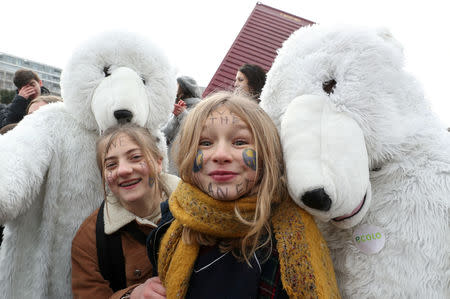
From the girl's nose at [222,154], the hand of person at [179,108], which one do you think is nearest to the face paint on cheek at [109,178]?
the girl's nose at [222,154]

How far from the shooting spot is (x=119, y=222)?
1.54 meters

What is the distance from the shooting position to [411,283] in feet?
3.08

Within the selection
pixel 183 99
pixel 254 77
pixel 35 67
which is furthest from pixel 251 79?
pixel 35 67

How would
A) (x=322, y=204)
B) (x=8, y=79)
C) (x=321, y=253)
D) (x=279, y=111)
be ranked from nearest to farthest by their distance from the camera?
1. (x=322, y=204)
2. (x=321, y=253)
3. (x=279, y=111)
4. (x=8, y=79)

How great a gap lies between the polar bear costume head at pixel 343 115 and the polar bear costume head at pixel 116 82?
0.89m

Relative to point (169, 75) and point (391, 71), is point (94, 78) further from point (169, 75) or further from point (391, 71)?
point (391, 71)

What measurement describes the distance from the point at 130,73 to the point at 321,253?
1.38m

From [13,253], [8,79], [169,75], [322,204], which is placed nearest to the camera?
[322,204]

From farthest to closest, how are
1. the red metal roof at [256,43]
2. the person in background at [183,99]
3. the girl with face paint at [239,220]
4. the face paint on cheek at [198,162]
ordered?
the red metal roof at [256,43]
the person in background at [183,99]
the face paint on cheek at [198,162]
the girl with face paint at [239,220]

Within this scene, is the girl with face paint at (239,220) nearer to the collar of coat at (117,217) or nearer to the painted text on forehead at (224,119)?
the painted text on forehead at (224,119)

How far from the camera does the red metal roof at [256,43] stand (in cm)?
497

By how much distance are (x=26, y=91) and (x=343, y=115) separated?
3664 millimetres

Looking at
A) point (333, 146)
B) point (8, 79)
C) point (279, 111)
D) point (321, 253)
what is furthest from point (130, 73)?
point (8, 79)

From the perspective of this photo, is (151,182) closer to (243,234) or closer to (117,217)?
(117,217)
